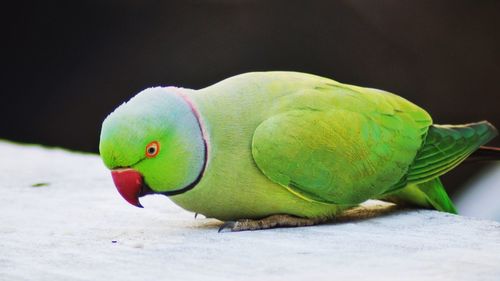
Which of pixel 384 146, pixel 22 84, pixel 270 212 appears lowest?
pixel 22 84

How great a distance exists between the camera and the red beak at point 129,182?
1955mm

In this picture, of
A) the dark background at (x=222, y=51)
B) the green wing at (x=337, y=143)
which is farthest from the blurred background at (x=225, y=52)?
the green wing at (x=337, y=143)

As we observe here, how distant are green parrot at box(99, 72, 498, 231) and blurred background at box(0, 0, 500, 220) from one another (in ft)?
6.39

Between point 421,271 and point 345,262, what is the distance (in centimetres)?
19

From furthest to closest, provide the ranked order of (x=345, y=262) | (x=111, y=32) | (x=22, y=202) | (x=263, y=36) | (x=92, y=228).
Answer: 1. (x=111, y=32)
2. (x=263, y=36)
3. (x=22, y=202)
4. (x=92, y=228)
5. (x=345, y=262)

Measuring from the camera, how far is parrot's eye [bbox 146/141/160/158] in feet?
6.38

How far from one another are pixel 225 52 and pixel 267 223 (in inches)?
114

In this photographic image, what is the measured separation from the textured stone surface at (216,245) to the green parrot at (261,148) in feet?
0.30

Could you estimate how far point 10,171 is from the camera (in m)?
3.38

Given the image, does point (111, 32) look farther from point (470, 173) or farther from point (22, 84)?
point (470, 173)

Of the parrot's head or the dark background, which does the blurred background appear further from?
the parrot's head

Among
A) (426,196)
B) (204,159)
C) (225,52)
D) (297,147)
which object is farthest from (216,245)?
(225,52)

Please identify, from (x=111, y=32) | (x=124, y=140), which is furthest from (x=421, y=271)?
(x=111, y=32)

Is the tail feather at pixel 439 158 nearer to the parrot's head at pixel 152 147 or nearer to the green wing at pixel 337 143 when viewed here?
the green wing at pixel 337 143
